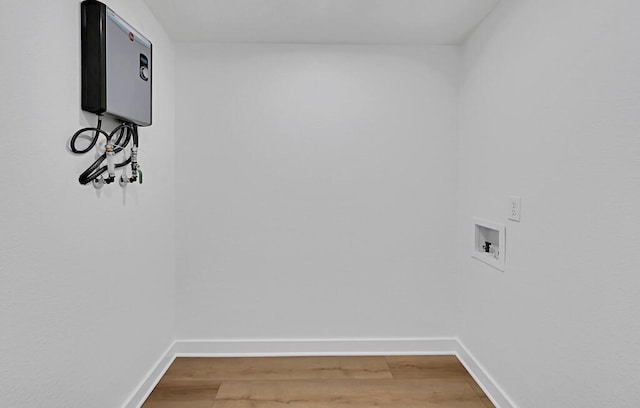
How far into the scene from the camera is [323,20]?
2.31 metres

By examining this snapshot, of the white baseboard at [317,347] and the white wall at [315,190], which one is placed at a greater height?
the white wall at [315,190]

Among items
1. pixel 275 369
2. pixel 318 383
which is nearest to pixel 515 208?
pixel 318 383

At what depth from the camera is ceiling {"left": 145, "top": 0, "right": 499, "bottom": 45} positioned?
6.98 feet

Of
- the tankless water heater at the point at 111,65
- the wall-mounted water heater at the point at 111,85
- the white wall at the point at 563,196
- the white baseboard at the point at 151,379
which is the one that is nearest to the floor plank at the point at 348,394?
the white wall at the point at 563,196

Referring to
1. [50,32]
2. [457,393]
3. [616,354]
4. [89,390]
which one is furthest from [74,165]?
[457,393]

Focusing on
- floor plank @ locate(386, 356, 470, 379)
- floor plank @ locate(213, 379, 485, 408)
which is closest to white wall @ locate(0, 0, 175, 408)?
floor plank @ locate(213, 379, 485, 408)

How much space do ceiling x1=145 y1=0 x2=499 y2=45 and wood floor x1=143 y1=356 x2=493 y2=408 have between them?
224cm

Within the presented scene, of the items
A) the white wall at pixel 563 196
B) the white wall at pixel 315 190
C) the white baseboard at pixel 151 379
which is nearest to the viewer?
the white wall at pixel 563 196

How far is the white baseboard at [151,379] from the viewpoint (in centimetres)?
198

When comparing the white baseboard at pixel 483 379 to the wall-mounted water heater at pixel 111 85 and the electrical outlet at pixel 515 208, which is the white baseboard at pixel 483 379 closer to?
the electrical outlet at pixel 515 208

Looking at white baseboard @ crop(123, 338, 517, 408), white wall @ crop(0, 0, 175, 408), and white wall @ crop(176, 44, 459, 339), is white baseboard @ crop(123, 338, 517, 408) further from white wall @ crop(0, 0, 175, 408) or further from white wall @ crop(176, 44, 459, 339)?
white wall @ crop(0, 0, 175, 408)

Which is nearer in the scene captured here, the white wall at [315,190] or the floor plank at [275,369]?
the floor plank at [275,369]

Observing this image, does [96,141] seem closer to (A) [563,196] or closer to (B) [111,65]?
(B) [111,65]

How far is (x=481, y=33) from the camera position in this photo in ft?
7.70
